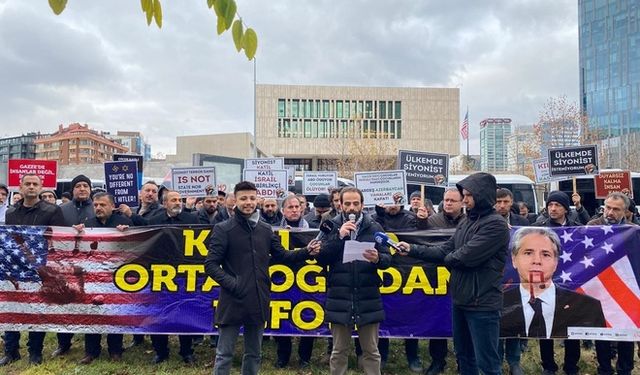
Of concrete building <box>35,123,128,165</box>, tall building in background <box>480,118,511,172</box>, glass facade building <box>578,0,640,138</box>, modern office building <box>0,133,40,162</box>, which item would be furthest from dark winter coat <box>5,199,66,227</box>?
modern office building <box>0,133,40,162</box>

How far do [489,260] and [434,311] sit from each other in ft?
5.27

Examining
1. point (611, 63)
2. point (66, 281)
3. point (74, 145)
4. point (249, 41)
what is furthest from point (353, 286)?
point (74, 145)

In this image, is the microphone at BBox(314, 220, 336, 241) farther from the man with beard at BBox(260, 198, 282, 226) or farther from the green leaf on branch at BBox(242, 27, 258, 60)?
the man with beard at BBox(260, 198, 282, 226)

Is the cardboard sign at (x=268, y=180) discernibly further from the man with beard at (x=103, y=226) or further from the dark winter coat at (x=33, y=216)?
the dark winter coat at (x=33, y=216)

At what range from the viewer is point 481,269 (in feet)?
12.3

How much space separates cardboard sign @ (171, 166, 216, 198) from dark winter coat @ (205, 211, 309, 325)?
4.26m

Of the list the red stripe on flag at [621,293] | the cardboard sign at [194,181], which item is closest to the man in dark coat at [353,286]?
the red stripe on flag at [621,293]

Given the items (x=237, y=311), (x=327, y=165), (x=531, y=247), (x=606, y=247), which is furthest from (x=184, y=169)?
(x=327, y=165)

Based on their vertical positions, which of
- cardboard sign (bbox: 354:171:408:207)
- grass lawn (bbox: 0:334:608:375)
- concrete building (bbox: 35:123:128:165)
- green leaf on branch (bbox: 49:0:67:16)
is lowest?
grass lawn (bbox: 0:334:608:375)

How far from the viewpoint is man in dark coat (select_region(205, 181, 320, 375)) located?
3941mm

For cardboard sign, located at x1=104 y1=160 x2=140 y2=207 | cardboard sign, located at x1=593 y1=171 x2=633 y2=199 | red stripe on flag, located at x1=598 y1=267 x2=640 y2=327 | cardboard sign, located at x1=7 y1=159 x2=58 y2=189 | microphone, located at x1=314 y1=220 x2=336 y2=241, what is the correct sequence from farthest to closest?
1. cardboard sign, located at x1=593 y1=171 x2=633 y2=199
2. cardboard sign, located at x1=7 y1=159 x2=58 y2=189
3. cardboard sign, located at x1=104 y1=160 x2=140 y2=207
4. red stripe on flag, located at x1=598 y1=267 x2=640 y2=327
5. microphone, located at x1=314 y1=220 x2=336 y2=241

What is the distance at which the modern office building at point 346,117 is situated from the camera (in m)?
54.9

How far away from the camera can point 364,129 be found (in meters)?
55.4

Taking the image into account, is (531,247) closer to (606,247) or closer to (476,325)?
(606,247)
